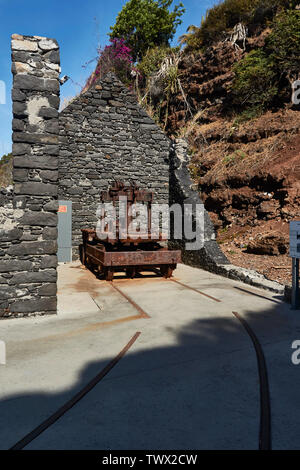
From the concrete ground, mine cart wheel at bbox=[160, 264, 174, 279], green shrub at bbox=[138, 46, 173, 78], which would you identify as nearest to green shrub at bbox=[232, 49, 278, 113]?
green shrub at bbox=[138, 46, 173, 78]

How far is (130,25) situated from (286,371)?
2120 centimetres

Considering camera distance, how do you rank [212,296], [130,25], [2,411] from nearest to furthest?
[2,411], [212,296], [130,25]

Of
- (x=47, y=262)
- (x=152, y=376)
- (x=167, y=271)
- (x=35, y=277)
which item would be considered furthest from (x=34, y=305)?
(x=167, y=271)

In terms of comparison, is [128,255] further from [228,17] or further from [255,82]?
[228,17]

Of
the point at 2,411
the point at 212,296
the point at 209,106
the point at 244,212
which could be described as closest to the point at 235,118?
the point at 209,106

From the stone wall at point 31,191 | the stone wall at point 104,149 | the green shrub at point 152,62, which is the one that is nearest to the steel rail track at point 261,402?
the stone wall at point 31,191

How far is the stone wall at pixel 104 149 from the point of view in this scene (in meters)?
10.3

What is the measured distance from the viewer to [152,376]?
2.82 m

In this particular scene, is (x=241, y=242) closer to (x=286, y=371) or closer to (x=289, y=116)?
(x=289, y=116)

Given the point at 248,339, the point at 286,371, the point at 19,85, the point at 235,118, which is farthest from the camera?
the point at 235,118

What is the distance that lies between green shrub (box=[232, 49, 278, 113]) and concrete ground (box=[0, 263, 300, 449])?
30.1 ft

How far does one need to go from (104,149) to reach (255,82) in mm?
6313

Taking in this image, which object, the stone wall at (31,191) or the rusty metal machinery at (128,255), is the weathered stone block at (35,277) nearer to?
the stone wall at (31,191)

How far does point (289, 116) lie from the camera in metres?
10.9
